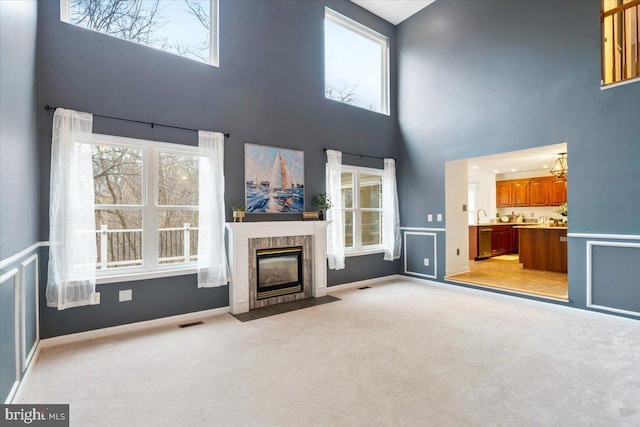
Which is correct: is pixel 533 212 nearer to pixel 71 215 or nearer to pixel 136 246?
pixel 136 246

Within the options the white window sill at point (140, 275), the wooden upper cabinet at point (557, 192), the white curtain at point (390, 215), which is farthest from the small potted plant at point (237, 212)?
the wooden upper cabinet at point (557, 192)

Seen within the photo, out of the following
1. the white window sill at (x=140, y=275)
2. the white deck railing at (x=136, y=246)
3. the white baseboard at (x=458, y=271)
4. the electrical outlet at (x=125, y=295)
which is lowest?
the white baseboard at (x=458, y=271)

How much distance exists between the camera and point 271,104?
459 centimetres

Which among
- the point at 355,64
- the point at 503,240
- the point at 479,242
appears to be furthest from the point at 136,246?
the point at 503,240

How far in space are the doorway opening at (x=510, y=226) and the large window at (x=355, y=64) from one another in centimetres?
199

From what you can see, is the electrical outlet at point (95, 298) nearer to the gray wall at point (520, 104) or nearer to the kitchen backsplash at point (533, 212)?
the gray wall at point (520, 104)

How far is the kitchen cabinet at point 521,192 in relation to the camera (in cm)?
930

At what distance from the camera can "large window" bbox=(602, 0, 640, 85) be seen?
3.84 meters

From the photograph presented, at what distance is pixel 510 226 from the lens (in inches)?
346

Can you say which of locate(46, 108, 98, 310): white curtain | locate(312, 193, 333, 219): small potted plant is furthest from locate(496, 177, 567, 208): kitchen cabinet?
locate(46, 108, 98, 310): white curtain

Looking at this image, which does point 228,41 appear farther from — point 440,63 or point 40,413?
point 40,413

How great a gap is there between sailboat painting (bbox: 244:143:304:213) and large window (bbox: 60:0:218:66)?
53.0 inches

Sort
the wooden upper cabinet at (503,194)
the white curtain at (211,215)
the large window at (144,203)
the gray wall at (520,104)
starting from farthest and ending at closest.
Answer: the wooden upper cabinet at (503,194) → the white curtain at (211,215) → the gray wall at (520,104) → the large window at (144,203)

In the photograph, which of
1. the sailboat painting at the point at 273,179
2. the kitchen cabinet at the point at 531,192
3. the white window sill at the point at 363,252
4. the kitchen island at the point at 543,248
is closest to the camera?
the sailboat painting at the point at 273,179
